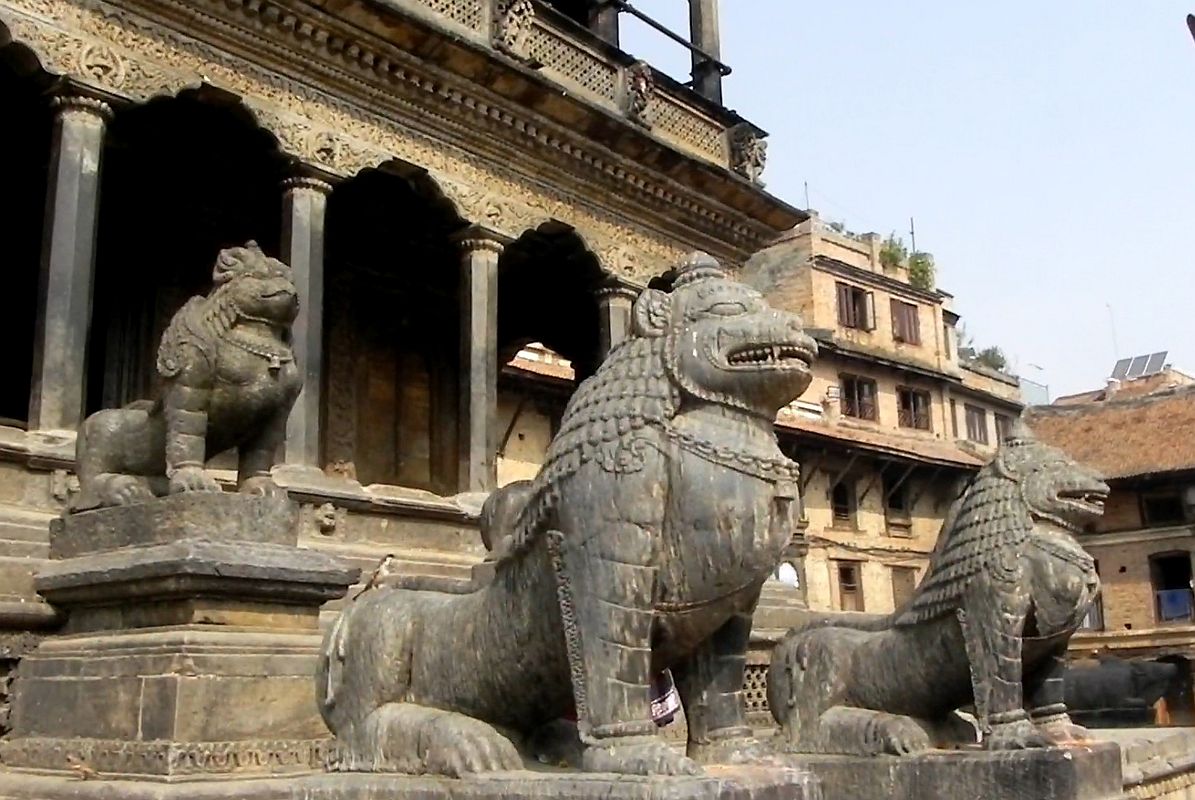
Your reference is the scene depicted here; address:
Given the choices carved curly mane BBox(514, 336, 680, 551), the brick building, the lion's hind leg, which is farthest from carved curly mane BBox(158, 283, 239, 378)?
the brick building

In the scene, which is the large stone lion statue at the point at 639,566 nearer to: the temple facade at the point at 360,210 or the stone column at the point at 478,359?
the temple facade at the point at 360,210

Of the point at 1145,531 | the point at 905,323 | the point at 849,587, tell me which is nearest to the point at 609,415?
the point at 849,587

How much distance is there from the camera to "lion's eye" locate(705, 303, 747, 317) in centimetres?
414

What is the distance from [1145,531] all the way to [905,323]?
362 inches

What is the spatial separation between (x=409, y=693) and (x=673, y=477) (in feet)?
4.66

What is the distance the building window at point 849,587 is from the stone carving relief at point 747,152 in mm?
16039

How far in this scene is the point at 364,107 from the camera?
490 inches

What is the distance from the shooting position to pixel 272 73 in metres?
11.7

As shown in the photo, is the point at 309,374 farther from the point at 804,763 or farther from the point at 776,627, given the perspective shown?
the point at 804,763

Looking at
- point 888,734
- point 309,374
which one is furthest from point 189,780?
point 309,374

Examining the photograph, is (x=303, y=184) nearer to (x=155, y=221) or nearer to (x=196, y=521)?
(x=155, y=221)

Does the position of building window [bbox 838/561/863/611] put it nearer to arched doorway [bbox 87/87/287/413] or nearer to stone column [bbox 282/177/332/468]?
arched doorway [bbox 87/87/287/413]

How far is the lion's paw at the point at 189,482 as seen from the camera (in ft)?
21.0

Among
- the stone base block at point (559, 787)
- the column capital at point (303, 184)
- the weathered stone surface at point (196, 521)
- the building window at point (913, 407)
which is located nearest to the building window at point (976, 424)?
the building window at point (913, 407)
